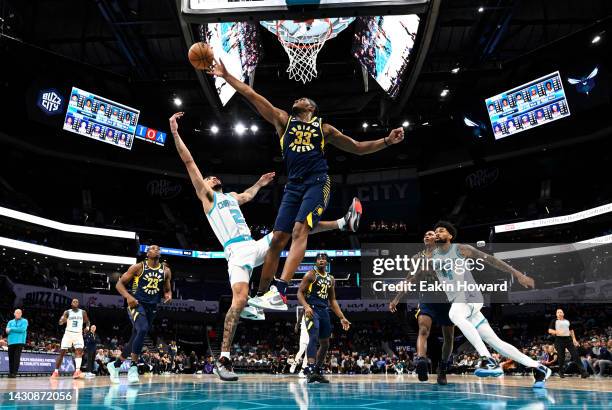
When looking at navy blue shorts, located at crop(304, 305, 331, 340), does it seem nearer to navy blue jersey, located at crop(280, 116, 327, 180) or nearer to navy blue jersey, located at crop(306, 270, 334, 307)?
navy blue jersey, located at crop(306, 270, 334, 307)

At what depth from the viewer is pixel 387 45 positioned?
55.9 feet

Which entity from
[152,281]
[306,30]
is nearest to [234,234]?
[152,281]

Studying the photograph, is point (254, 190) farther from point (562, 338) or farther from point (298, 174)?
point (562, 338)

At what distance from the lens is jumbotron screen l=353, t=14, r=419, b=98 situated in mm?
15805

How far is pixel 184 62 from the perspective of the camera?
85.7ft

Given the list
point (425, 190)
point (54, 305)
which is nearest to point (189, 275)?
point (54, 305)

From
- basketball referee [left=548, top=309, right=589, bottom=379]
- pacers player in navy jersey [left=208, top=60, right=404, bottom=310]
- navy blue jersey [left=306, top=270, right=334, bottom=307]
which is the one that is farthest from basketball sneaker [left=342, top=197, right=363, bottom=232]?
basketball referee [left=548, top=309, right=589, bottom=379]

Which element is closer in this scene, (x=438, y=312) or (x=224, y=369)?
(x=224, y=369)

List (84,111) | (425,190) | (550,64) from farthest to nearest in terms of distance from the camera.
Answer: (425,190)
(84,111)
(550,64)

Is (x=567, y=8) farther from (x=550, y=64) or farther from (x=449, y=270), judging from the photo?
(x=449, y=270)

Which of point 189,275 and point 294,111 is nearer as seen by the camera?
point 294,111

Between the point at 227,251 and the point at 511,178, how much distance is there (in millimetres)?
32097

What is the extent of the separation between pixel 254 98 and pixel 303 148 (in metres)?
0.74

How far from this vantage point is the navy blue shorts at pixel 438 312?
770 centimetres
